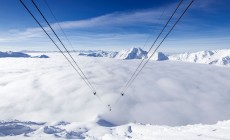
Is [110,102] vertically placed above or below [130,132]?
below

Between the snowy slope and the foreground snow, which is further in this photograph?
the snowy slope

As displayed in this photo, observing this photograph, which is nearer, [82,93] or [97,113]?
[97,113]

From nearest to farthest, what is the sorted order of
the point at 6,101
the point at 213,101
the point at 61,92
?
the point at 6,101 → the point at 61,92 → the point at 213,101

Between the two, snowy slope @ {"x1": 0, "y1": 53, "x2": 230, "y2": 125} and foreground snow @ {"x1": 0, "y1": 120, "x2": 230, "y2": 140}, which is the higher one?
foreground snow @ {"x1": 0, "y1": 120, "x2": 230, "y2": 140}

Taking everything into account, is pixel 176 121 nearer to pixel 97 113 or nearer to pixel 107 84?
pixel 97 113

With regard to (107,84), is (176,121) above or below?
below

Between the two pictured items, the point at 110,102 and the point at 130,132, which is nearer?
the point at 130,132

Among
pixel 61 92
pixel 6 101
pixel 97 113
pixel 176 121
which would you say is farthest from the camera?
pixel 61 92

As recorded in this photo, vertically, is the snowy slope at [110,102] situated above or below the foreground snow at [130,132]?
below

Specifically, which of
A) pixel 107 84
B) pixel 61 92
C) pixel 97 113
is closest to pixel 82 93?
pixel 61 92

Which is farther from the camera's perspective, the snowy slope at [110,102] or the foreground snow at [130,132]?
the snowy slope at [110,102]

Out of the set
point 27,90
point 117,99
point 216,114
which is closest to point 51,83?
point 27,90
